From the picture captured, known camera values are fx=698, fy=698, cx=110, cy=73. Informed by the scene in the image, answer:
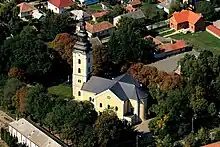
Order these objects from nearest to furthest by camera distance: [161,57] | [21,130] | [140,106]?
[21,130], [140,106], [161,57]

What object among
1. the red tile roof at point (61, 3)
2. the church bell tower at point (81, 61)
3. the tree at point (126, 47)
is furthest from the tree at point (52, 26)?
the church bell tower at point (81, 61)

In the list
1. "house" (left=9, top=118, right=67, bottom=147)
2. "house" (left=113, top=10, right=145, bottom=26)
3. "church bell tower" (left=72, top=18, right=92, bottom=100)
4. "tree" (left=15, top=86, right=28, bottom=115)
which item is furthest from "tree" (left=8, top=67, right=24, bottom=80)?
"house" (left=113, top=10, right=145, bottom=26)

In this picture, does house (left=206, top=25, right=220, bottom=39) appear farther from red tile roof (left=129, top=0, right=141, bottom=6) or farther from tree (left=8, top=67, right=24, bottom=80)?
tree (left=8, top=67, right=24, bottom=80)

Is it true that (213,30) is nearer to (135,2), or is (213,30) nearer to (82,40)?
(135,2)

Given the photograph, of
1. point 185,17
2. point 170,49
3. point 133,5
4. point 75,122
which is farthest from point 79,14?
point 75,122

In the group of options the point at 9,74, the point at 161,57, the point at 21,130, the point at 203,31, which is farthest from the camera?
the point at 203,31

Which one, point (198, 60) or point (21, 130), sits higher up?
point (198, 60)

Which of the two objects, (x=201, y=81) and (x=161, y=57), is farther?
(x=161, y=57)

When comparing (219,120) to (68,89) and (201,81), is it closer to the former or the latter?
(201,81)

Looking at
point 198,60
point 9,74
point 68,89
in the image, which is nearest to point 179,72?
point 198,60
